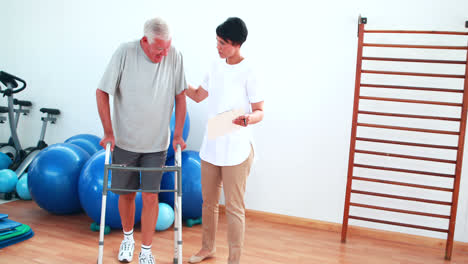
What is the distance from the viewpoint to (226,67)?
6.94 ft

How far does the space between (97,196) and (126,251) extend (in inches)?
19.6

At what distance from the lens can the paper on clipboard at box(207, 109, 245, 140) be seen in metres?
1.97

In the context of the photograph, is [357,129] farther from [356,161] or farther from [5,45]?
[5,45]

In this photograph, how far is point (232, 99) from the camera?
6.91 ft

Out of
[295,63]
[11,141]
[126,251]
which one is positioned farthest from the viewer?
[11,141]

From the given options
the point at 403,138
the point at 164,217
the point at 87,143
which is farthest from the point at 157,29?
the point at 403,138

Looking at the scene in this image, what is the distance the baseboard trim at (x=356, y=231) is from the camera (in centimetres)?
297

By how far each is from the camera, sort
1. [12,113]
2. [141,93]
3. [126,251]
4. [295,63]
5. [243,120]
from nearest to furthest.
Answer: [243,120] → [141,93] → [126,251] → [295,63] → [12,113]

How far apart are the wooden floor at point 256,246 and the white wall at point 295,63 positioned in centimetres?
17

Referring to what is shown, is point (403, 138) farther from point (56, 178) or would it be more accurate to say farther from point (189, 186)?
point (56, 178)

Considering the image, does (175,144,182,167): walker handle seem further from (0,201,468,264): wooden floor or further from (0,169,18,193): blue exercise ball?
(0,169,18,193): blue exercise ball

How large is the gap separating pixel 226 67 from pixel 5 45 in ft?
11.7

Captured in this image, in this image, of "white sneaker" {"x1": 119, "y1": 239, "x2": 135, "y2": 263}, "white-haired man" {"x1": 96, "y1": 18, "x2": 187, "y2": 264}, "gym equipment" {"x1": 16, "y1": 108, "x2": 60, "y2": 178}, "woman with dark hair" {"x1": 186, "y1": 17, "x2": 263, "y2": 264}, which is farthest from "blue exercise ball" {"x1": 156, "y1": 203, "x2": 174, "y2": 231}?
"gym equipment" {"x1": 16, "y1": 108, "x2": 60, "y2": 178}

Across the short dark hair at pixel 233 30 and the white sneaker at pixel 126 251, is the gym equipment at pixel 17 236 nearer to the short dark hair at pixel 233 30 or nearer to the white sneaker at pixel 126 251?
the white sneaker at pixel 126 251
